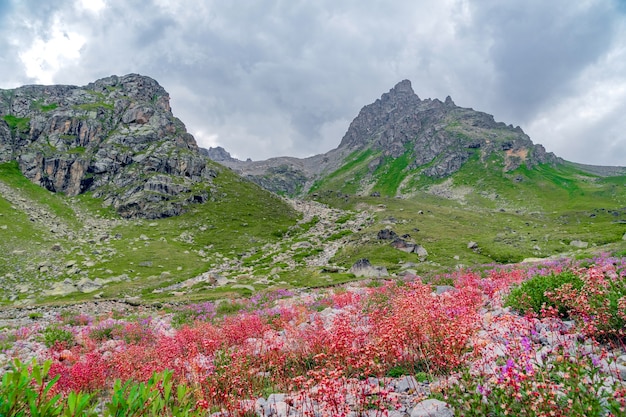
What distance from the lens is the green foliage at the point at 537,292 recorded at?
9375 millimetres

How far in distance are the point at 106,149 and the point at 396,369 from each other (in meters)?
138

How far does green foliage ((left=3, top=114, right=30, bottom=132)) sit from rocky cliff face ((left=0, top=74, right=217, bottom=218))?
0.29 m

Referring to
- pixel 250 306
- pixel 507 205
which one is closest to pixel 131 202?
pixel 250 306

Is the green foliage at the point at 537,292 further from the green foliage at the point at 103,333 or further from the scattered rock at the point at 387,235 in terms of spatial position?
the scattered rock at the point at 387,235

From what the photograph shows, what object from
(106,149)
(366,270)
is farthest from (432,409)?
(106,149)

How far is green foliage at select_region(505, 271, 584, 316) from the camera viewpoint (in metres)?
9.38

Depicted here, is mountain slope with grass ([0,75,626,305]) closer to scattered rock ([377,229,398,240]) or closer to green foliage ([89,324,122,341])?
scattered rock ([377,229,398,240])

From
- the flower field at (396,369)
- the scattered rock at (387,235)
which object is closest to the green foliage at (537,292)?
the flower field at (396,369)

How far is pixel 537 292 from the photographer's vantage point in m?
9.80

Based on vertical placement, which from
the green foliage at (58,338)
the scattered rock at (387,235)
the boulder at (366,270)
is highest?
the scattered rock at (387,235)

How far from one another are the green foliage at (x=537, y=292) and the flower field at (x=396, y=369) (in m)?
0.05

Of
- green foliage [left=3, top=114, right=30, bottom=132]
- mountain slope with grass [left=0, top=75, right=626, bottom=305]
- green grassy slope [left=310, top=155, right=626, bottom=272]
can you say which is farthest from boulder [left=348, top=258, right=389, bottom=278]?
green foliage [left=3, top=114, right=30, bottom=132]

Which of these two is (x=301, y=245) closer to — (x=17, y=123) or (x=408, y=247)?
(x=408, y=247)

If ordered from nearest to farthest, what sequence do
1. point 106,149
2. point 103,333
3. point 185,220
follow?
point 103,333
point 185,220
point 106,149
